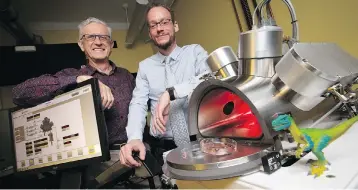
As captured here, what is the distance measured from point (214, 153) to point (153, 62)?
2.58 ft

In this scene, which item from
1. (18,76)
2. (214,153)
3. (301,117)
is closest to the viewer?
(214,153)

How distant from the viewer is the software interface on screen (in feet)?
2.77

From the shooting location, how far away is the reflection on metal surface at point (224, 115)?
28.8 inches

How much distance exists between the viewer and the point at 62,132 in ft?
2.95

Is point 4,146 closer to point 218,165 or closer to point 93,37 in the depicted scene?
point 93,37

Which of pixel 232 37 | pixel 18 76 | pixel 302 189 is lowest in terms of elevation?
pixel 302 189

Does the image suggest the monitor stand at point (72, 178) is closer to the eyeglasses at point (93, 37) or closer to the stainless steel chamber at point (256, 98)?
the stainless steel chamber at point (256, 98)

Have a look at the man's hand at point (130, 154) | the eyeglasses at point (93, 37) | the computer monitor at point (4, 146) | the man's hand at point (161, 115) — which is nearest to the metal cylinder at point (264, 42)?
the man's hand at point (161, 115)

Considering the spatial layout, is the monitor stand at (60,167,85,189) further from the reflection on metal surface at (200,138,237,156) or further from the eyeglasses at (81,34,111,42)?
the eyeglasses at (81,34,111,42)

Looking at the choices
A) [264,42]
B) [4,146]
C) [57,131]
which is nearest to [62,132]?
[57,131]

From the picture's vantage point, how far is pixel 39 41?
3.66 metres

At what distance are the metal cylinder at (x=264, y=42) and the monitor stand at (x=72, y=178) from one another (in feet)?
2.41

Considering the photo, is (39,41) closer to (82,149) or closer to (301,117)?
(82,149)

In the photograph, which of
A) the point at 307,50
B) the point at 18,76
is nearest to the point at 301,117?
the point at 307,50
